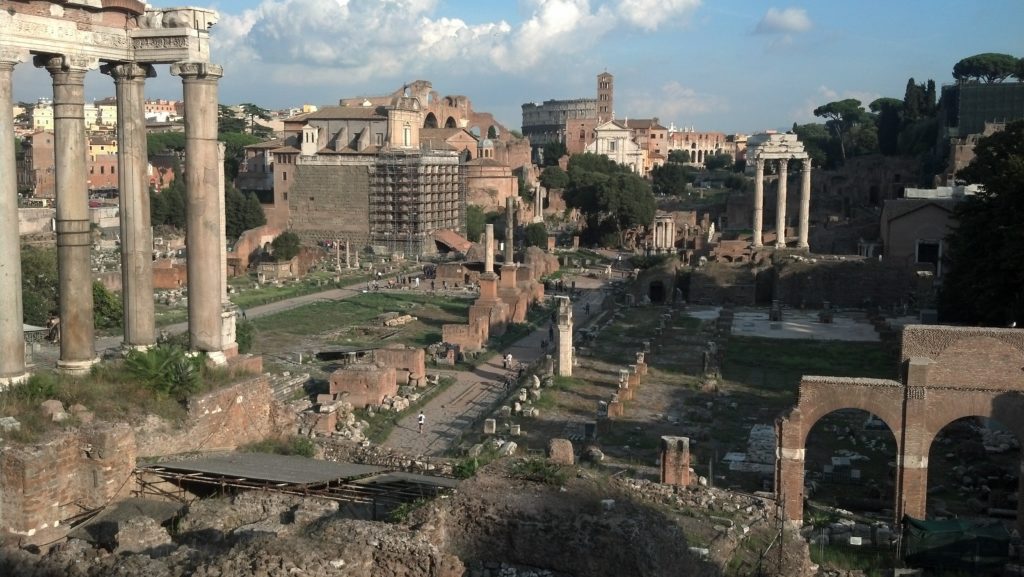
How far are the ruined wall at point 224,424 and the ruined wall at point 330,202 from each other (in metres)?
51.1

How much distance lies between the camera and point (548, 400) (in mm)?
25016

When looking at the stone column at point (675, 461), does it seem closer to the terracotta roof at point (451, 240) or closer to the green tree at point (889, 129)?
the terracotta roof at point (451, 240)

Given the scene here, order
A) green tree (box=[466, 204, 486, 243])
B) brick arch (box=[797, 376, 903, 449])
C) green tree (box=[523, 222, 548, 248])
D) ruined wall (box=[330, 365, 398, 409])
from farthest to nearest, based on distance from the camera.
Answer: green tree (box=[466, 204, 486, 243])
green tree (box=[523, 222, 548, 248])
ruined wall (box=[330, 365, 398, 409])
brick arch (box=[797, 376, 903, 449])

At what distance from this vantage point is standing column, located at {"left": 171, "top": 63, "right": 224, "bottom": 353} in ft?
40.8

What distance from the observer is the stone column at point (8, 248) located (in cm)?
1105

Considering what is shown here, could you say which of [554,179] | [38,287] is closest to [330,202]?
[554,179]

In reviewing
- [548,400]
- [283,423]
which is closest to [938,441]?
[548,400]

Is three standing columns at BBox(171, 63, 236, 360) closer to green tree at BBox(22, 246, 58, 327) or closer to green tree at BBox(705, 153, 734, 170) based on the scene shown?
green tree at BBox(22, 246, 58, 327)

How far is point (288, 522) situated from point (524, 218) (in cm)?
6747

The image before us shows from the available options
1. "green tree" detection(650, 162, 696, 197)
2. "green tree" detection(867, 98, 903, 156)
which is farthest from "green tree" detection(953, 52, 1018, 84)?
"green tree" detection(650, 162, 696, 197)

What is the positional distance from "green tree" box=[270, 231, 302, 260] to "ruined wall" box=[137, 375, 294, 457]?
38772 millimetres

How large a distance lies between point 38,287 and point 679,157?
344ft

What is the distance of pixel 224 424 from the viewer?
1228cm

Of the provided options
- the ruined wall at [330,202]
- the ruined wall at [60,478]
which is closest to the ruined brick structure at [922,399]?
the ruined wall at [60,478]
